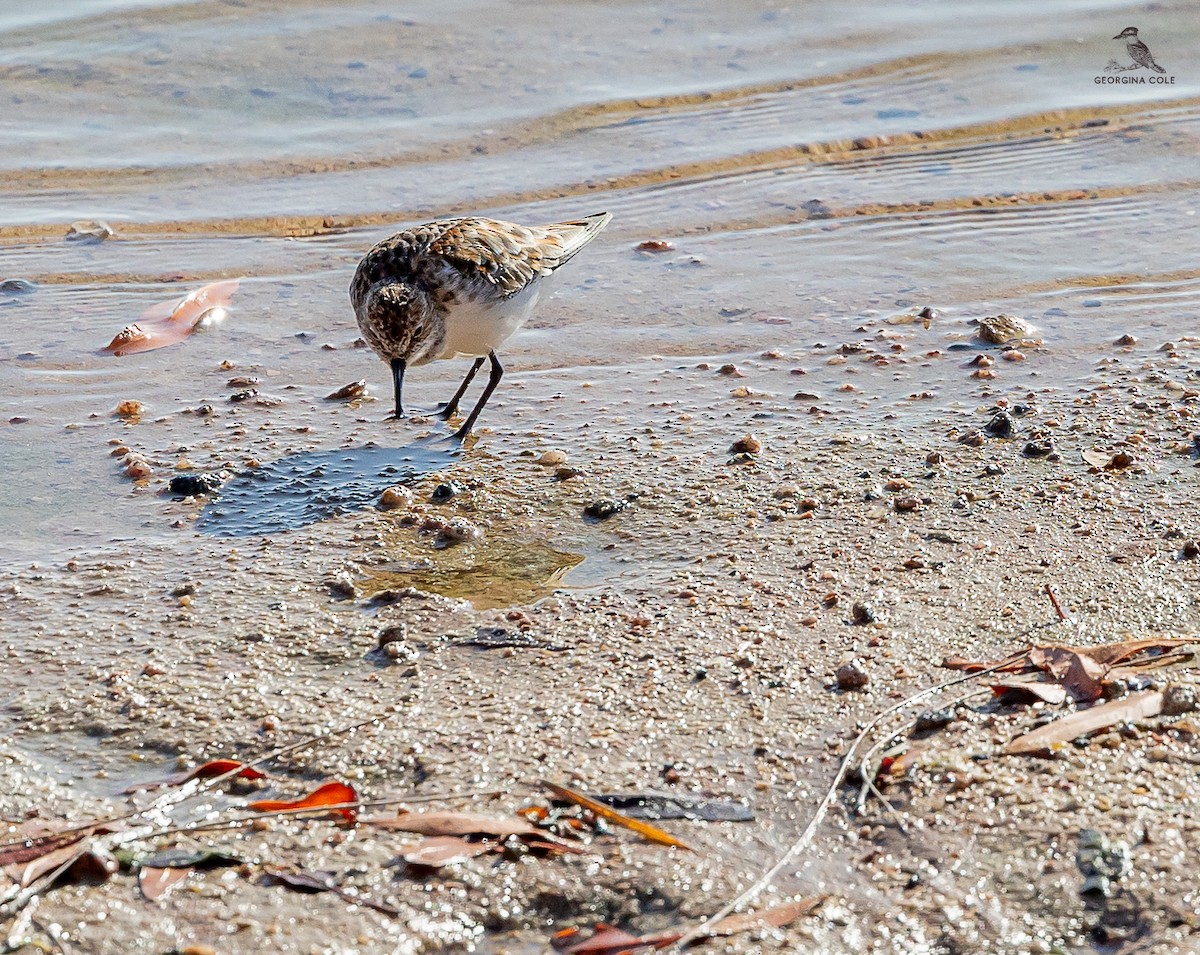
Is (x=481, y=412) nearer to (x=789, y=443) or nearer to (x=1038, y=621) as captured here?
(x=789, y=443)

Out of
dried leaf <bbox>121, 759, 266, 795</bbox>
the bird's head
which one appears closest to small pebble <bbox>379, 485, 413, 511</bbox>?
the bird's head

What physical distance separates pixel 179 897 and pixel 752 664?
1739 millimetres

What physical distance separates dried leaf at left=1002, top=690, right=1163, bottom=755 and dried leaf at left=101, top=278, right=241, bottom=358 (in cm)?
492

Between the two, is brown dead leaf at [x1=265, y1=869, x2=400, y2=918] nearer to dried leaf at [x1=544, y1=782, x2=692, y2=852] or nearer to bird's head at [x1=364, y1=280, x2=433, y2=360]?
dried leaf at [x1=544, y1=782, x2=692, y2=852]

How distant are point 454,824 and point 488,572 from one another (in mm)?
1672

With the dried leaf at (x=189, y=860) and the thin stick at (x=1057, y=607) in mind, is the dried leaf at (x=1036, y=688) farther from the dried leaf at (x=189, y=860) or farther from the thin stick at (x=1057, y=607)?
the dried leaf at (x=189, y=860)

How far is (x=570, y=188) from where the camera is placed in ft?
30.7

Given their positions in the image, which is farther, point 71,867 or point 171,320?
point 171,320

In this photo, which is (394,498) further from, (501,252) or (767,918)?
(767,918)

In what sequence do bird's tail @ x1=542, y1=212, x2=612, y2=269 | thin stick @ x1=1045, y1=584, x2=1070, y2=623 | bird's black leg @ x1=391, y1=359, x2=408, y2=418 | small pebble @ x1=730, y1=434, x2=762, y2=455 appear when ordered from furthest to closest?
bird's tail @ x1=542, y1=212, x2=612, y2=269
bird's black leg @ x1=391, y1=359, x2=408, y2=418
small pebble @ x1=730, y1=434, x2=762, y2=455
thin stick @ x1=1045, y1=584, x2=1070, y2=623
